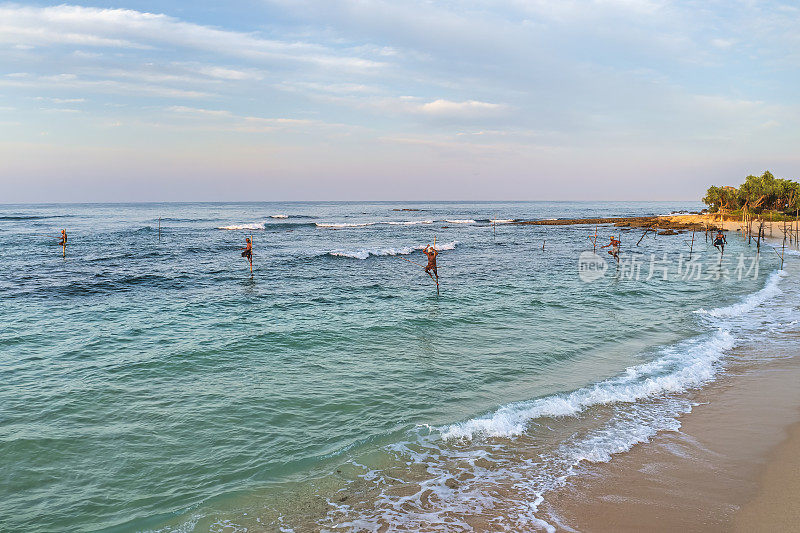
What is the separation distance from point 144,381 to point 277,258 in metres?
26.7

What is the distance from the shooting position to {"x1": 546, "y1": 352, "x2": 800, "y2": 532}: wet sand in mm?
6016

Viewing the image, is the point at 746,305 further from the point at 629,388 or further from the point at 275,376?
the point at 275,376

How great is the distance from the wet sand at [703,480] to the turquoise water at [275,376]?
4.10ft

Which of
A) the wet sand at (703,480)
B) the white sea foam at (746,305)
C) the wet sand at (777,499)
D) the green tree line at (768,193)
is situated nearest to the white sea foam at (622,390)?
the wet sand at (703,480)

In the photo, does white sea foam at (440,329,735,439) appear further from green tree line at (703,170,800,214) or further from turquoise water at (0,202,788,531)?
green tree line at (703,170,800,214)

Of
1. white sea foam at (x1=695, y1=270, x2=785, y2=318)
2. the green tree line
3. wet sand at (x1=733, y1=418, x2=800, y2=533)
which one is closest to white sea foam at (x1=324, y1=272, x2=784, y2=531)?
wet sand at (x1=733, y1=418, x2=800, y2=533)

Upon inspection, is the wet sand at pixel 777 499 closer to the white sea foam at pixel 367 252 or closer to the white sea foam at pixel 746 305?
the white sea foam at pixel 746 305

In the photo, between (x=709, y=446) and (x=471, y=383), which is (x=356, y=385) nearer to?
(x=471, y=383)

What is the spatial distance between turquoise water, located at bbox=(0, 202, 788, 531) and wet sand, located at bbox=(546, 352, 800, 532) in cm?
125

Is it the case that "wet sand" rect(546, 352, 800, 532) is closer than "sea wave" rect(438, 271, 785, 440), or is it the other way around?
"wet sand" rect(546, 352, 800, 532)

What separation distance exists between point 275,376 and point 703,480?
929 cm

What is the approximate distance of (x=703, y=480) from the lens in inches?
274

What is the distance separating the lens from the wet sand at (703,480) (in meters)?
6.02

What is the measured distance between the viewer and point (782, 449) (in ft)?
25.5
